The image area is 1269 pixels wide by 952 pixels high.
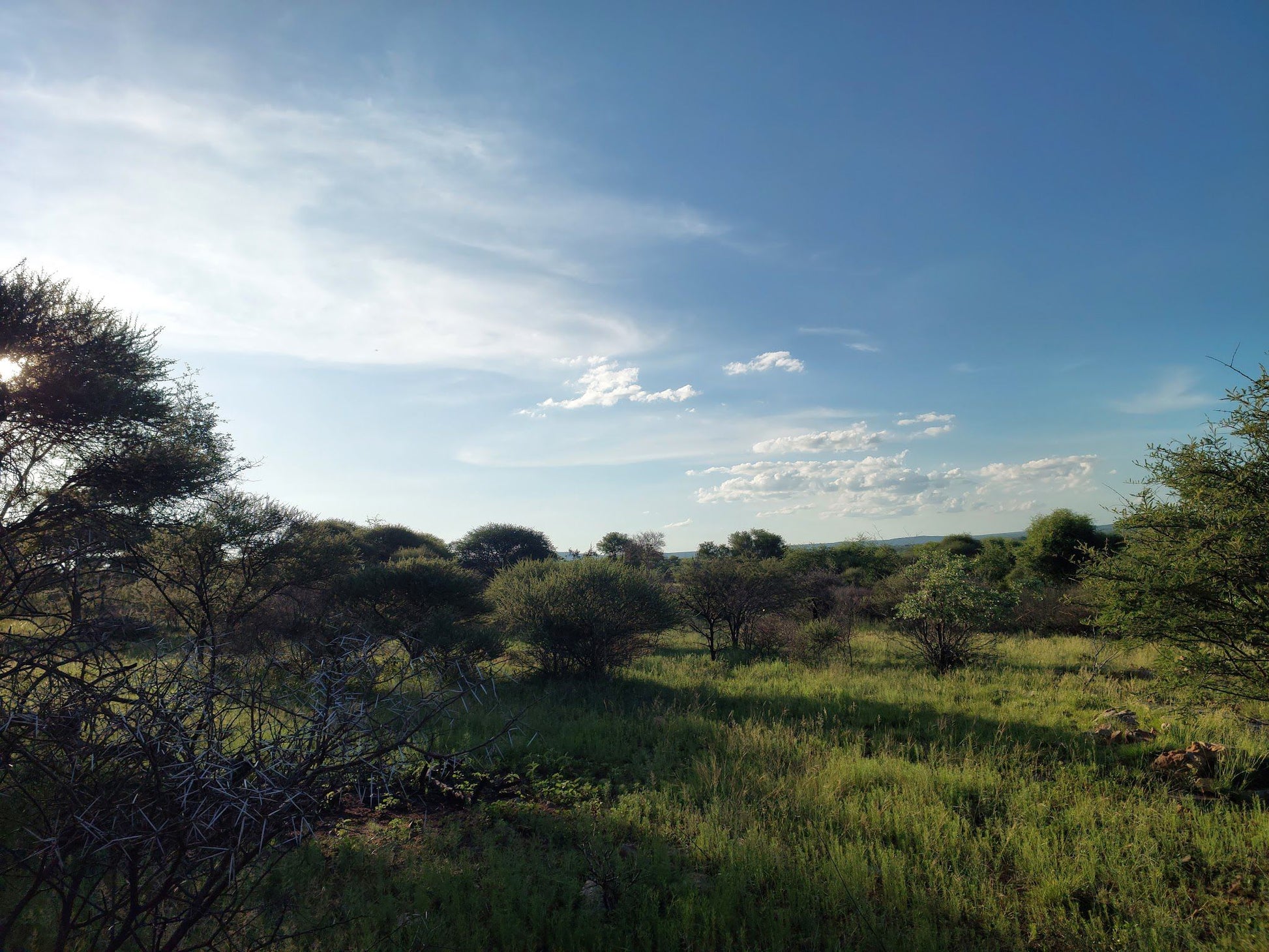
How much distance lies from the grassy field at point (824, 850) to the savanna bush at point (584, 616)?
5.28 meters

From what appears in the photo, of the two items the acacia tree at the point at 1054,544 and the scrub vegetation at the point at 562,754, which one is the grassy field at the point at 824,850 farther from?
the acacia tree at the point at 1054,544

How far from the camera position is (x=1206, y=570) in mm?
6852

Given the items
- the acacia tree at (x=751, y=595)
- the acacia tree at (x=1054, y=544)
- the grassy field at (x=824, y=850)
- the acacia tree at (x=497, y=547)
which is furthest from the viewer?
the acacia tree at (x=497, y=547)

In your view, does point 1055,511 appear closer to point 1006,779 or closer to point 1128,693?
point 1128,693

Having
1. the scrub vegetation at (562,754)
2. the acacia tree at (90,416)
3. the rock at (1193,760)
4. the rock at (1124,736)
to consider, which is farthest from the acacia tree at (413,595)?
the rock at (1193,760)

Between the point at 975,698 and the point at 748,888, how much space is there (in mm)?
8217

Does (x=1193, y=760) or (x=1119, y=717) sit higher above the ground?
(x=1193, y=760)

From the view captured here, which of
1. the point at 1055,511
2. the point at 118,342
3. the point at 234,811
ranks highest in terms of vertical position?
the point at 118,342

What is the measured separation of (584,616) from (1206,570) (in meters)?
11.2

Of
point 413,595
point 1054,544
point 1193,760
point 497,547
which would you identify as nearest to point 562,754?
point 1193,760

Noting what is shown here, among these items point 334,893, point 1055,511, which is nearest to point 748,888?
point 334,893

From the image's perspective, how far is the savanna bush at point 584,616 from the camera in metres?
14.5

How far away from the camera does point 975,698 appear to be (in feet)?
36.1

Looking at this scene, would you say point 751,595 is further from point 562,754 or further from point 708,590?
point 562,754
